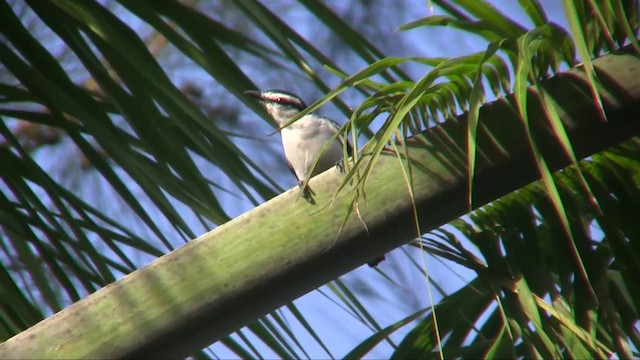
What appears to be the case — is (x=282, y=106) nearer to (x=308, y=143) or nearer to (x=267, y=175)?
(x=308, y=143)

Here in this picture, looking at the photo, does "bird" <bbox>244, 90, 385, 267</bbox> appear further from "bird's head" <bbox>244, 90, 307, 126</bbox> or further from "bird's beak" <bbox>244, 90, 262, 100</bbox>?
"bird's beak" <bbox>244, 90, 262, 100</bbox>

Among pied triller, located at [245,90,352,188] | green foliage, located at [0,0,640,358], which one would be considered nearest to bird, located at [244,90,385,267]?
pied triller, located at [245,90,352,188]

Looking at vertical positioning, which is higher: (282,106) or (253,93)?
(282,106)

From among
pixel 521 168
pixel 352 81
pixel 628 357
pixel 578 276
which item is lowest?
pixel 628 357

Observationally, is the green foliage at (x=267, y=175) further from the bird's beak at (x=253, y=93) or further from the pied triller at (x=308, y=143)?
the pied triller at (x=308, y=143)

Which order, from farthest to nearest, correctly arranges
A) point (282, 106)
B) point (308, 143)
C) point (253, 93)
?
point (282, 106) → point (308, 143) → point (253, 93)

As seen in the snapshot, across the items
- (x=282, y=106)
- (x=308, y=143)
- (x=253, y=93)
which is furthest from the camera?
(x=282, y=106)

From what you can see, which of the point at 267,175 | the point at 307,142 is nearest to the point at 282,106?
the point at 307,142

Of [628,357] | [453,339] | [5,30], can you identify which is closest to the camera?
[5,30]

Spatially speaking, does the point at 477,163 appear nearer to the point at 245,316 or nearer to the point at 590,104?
the point at 590,104

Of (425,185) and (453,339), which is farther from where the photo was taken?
(453,339)

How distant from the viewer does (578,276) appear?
1522mm

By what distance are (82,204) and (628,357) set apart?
0.88 meters

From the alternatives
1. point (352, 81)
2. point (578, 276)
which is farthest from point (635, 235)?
point (352, 81)
